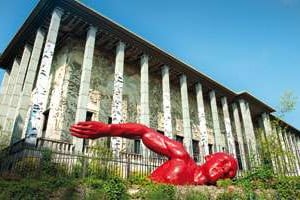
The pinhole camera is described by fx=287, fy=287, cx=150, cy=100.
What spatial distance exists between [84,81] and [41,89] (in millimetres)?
2408

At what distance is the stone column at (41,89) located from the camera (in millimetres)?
13930

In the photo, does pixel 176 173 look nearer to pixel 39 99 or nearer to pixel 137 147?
pixel 39 99

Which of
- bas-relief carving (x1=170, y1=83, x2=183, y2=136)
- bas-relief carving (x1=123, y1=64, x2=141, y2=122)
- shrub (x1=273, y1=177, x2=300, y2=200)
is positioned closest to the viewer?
shrub (x1=273, y1=177, x2=300, y2=200)

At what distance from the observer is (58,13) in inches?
674

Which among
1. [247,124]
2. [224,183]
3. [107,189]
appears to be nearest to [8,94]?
[107,189]

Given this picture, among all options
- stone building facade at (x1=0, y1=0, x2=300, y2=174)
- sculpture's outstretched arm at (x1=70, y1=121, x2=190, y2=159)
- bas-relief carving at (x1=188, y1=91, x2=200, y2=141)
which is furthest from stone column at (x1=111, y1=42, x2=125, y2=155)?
bas-relief carving at (x1=188, y1=91, x2=200, y2=141)

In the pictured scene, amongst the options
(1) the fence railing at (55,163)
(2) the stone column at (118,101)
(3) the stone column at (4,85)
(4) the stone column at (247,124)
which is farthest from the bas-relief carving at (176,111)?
(3) the stone column at (4,85)

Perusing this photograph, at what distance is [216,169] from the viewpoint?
10734mm

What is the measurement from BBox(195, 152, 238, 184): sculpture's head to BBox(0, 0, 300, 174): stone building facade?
651 cm

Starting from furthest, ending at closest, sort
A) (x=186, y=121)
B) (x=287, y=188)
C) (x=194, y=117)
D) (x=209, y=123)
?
(x=209, y=123) < (x=194, y=117) < (x=186, y=121) < (x=287, y=188)

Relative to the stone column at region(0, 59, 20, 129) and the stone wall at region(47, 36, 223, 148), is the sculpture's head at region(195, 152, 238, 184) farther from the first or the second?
the stone column at region(0, 59, 20, 129)

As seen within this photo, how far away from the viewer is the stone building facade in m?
16.5

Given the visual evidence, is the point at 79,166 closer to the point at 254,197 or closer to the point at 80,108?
the point at 80,108

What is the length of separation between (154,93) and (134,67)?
8.89 ft
